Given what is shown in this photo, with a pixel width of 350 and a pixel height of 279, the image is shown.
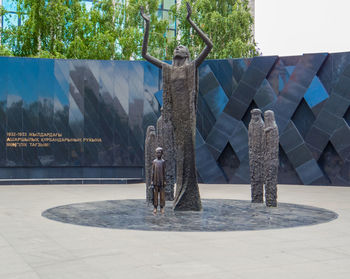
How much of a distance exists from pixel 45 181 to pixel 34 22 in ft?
36.8

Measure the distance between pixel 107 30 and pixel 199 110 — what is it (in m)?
10.5

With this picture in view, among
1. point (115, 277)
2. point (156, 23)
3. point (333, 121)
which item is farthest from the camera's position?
point (156, 23)

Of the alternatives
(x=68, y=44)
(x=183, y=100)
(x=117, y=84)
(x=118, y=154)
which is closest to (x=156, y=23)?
(x=68, y=44)

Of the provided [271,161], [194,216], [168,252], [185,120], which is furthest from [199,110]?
[168,252]

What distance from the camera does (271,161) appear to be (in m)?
11.3

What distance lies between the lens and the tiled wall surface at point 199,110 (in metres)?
18.4

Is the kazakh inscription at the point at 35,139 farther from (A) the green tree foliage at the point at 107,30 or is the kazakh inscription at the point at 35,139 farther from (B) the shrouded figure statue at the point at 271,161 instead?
(B) the shrouded figure statue at the point at 271,161

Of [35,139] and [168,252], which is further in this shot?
[35,139]

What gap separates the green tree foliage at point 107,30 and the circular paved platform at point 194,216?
52.2 ft

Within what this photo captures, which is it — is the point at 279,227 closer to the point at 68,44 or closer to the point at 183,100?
the point at 183,100

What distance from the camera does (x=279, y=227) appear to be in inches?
314

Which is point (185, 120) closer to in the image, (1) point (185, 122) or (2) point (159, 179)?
(1) point (185, 122)

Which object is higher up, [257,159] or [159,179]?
[257,159]

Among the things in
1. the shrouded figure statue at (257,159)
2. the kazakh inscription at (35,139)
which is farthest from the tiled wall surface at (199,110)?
the shrouded figure statue at (257,159)
